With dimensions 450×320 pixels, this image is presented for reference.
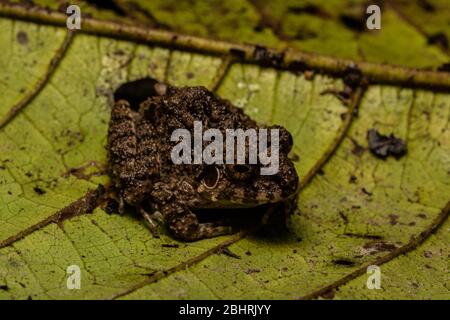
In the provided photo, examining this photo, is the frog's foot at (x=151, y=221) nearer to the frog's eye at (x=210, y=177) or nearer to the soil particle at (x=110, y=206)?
the soil particle at (x=110, y=206)

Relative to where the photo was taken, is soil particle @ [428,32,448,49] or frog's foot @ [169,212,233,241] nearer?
frog's foot @ [169,212,233,241]

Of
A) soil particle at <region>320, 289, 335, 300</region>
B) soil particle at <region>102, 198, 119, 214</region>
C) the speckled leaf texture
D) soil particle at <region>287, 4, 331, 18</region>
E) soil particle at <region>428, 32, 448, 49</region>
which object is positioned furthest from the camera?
soil particle at <region>287, 4, 331, 18</region>

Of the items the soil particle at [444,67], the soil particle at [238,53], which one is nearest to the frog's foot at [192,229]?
the soil particle at [238,53]

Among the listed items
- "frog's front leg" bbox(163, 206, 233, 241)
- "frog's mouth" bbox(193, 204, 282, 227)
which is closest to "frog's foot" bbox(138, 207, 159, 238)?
"frog's front leg" bbox(163, 206, 233, 241)

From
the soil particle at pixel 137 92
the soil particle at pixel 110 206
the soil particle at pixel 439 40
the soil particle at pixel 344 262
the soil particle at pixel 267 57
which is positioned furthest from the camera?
the soil particle at pixel 439 40

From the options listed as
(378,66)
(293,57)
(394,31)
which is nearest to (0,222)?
(293,57)

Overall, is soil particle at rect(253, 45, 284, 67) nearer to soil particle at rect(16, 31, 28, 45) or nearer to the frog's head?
the frog's head

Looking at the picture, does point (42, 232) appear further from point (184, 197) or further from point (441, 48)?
point (441, 48)

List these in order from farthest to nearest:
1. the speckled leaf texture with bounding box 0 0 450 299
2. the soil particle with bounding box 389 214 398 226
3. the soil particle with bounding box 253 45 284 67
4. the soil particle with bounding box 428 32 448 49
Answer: the soil particle with bounding box 428 32 448 49 < the soil particle with bounding box 253 45 284 67 < the soil particle with bounding box 389 214 398 226 < the speckled leaf texture with bounding box 0 0 450 299
